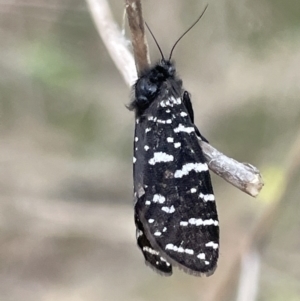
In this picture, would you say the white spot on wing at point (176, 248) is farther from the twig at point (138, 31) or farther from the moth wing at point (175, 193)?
the twig at point (138, 31)

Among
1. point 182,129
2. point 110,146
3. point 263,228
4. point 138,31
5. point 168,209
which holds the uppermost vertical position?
point 138,31

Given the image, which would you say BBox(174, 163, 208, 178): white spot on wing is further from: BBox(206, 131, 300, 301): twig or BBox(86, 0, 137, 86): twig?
BBox(206, 131, 300, 301): twig

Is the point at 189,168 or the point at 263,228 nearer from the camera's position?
the point at 189,168

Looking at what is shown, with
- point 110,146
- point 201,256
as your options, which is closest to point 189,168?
point 201,256

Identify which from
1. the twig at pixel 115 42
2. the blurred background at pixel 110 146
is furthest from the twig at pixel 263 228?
the twig at pixel 115 42

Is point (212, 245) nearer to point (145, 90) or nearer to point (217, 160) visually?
point (217, 160)

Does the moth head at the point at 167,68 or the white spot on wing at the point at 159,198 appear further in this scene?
the moth head at the point at 167,68

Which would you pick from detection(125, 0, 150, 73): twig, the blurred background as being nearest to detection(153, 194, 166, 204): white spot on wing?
detection(125, 0, 150, 73): twig
